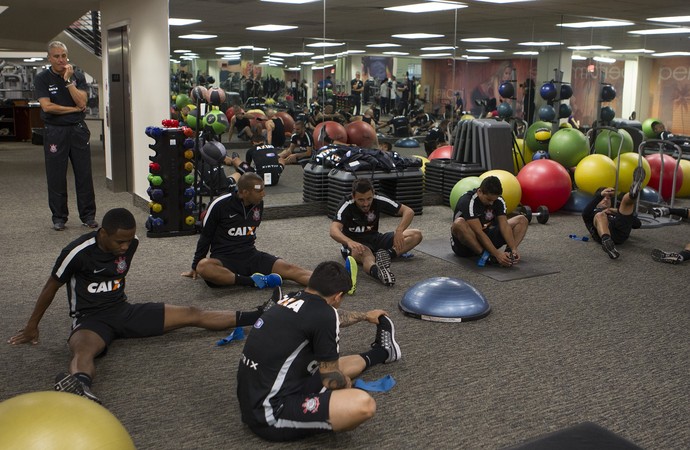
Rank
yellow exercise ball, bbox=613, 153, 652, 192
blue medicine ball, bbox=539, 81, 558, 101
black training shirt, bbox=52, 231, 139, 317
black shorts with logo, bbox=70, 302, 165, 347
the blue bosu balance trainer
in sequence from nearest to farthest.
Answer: black training shirt, bbox=52, 231, 139, 317 → black shorts with logo, bbox=70, 302, 165, 347 → the blue bosu balance trainer → yellow exercise ball, bbox=613, 153, 652, 192 → blue medicine ball, bbox=539, 81, 558, 101

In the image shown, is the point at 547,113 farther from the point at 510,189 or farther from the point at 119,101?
the point at 119,101

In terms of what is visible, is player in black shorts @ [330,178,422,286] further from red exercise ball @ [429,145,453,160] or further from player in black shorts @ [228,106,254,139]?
red exercise ball @ [429,145,453,160]

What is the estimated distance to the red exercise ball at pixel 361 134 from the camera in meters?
8.60

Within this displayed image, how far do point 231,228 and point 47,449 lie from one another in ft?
9.64

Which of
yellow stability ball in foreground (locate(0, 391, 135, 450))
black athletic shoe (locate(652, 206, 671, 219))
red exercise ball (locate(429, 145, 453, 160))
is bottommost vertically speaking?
black athletic shoe (locate(652, 206, 671, 219))

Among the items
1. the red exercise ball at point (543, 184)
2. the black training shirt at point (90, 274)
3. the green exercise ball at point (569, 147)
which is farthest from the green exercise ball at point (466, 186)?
the black training shirt at point (90, 274)

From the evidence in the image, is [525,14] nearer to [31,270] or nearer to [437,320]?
[437,320]

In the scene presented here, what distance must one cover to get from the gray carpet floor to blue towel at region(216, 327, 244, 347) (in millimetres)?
46

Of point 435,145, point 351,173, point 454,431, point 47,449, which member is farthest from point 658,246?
point 47,449

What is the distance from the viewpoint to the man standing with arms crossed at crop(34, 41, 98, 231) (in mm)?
6258

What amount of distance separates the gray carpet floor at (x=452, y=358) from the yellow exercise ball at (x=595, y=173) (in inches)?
74.6

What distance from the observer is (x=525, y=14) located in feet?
33.2

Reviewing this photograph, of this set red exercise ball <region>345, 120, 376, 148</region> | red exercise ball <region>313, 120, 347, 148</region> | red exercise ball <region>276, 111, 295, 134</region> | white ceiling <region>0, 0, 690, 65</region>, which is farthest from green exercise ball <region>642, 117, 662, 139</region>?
red exercise ball <region>276, 111, 295, 134</region>

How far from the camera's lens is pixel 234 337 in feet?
13.0
